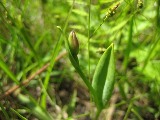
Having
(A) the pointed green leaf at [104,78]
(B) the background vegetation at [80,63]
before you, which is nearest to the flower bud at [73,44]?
(A) the pointed green leaf at [104,78]

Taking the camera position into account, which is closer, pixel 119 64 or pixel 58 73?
pixel 58 73

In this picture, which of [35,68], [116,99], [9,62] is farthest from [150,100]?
[9,62]

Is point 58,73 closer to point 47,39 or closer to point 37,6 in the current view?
point 47,39

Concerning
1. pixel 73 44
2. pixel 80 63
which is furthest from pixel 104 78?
pixel 80 63

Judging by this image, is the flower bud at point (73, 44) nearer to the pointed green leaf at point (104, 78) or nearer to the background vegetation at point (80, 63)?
the pointed green leaf at point (104, 78)

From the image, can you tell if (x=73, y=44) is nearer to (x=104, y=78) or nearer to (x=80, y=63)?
(x=104, y=78)

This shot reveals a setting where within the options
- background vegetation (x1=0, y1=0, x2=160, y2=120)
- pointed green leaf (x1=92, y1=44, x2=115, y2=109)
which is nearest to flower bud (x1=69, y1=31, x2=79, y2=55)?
pointed green leaf (x1=92, y1=44, x2=115, y2=109)

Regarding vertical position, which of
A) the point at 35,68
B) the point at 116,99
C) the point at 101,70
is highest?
the point at 101,70

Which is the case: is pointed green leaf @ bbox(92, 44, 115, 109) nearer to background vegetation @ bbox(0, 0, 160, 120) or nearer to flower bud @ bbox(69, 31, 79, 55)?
flower bud @ bbox(69, 31, 79, 55)

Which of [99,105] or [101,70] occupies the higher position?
[101,70]
